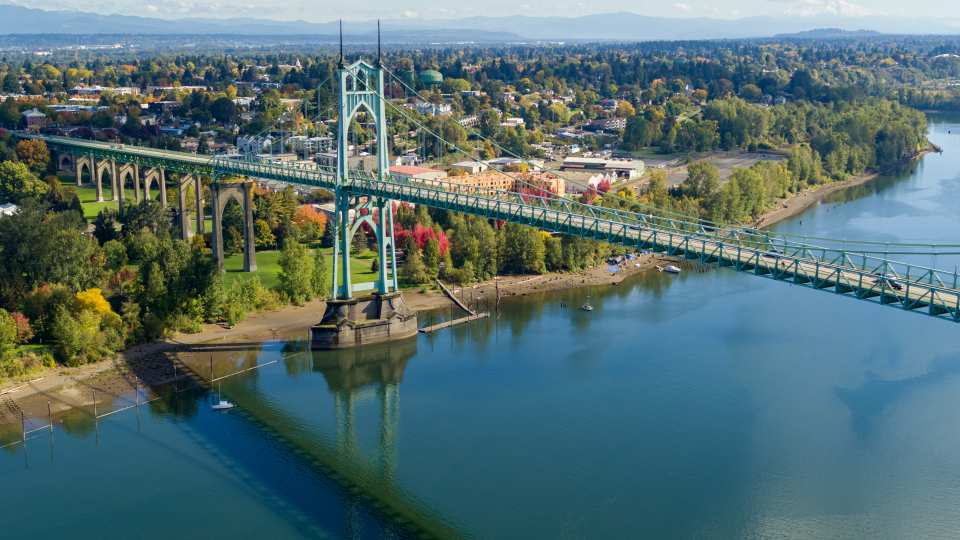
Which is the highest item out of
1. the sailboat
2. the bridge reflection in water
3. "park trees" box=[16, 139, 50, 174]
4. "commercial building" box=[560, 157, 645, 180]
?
"park trees" box=[16, 139, 50, 174]

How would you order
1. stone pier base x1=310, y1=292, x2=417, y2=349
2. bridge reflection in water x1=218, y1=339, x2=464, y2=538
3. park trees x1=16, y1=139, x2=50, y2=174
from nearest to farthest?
bridge reflection in water x1=218, y1=339, x2=464, y2=538, stone pier base x1=310, y1=292, x2=417, y2=349, park trees x1=16, y1=139, x2=50, y2=174

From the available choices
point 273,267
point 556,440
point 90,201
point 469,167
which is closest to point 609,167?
point 469,167

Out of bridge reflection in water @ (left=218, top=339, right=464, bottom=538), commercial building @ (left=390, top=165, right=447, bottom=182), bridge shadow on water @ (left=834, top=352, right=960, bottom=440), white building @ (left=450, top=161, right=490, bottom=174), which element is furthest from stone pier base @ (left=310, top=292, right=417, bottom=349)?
white building @ (left=450, top=161, right=490, bottom=174)

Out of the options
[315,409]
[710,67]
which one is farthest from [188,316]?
[710,67]

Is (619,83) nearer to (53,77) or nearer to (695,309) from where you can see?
(53,77)

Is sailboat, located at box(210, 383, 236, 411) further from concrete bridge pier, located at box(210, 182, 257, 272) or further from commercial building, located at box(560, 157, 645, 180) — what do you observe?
commercial building, located at box(560, 157, 645, 180)

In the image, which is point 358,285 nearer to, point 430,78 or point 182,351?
point 182,351

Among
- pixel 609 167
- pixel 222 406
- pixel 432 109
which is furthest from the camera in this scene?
pixel 432 109
